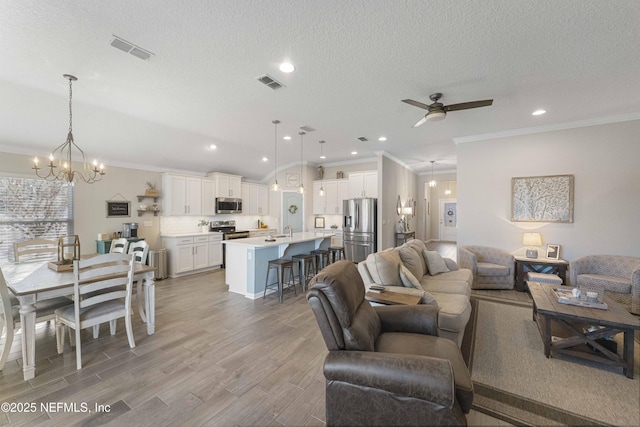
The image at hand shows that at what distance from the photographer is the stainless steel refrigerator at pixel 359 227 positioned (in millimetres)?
6859

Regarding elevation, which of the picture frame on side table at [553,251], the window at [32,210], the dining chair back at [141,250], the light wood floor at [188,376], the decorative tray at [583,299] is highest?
the window at [32,210]

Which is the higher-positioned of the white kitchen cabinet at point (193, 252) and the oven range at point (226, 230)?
the oven range at point (226, 230)

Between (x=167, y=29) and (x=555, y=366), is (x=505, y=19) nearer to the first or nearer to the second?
(x=167, y=29)

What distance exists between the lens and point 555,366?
2432mm

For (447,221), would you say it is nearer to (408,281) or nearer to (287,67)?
(408,281)

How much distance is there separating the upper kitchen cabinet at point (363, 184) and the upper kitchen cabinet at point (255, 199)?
284cm

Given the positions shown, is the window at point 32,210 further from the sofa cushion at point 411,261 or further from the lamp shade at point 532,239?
the lamp shade at point 532,239

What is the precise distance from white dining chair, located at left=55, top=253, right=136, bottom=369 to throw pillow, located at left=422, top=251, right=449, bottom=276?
393 cm

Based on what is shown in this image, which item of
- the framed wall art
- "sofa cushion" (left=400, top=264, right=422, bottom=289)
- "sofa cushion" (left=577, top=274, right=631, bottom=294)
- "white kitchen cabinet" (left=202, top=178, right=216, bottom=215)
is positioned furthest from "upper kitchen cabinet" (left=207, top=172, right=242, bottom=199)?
"sofa cushion" (left=577, top=274, right=631, bottom=294)

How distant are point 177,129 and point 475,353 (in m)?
5.70

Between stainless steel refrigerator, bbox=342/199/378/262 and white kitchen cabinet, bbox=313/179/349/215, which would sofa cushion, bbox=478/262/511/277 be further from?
white kitchen cabinet, bbox=313/179/349/215

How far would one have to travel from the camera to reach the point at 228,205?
7191 millimetres

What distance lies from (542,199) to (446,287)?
3073 mm

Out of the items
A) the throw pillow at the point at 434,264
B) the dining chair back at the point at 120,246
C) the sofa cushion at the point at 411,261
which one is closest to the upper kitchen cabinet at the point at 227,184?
the dining chair back at the point at 120,246
